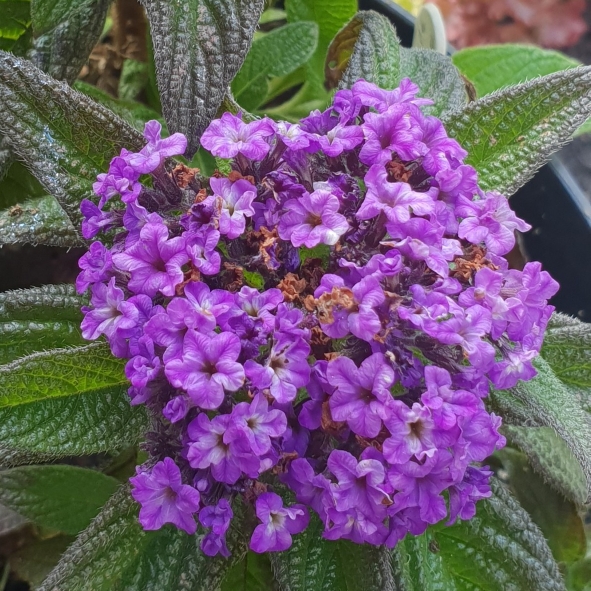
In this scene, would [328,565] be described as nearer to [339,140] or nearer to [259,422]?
[259,422]

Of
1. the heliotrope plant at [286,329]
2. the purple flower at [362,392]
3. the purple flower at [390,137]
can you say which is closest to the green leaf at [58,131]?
the heliotrope plant at [286,329]

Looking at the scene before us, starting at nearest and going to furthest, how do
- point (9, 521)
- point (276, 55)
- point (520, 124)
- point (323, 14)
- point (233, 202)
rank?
point (233, 202), point (520, 124), point (9, 521), point (276, 55), point (323, 14)

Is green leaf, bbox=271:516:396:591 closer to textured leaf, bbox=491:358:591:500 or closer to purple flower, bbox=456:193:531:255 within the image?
textured leaf, bbox=491:358:591:500

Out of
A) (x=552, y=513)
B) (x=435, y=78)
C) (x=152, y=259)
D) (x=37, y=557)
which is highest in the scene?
(x=435, y=78)

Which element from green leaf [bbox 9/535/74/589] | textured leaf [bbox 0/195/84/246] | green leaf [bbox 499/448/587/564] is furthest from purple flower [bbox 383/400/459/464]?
green leaf [bbox 9/535/74/589]

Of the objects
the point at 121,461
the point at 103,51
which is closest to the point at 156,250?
the point at 121,461

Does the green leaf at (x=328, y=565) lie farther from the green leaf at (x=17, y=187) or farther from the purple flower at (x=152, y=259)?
the green leaf at (x=17, y=187)

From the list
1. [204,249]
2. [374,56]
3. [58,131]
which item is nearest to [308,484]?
[204,249]

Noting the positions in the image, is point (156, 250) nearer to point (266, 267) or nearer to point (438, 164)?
point (266, 267)
